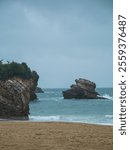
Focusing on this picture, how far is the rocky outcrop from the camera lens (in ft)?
212

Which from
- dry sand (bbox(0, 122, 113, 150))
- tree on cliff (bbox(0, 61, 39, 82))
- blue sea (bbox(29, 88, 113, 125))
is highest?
tree on cliff (bbox(0, 61, 39, 82))

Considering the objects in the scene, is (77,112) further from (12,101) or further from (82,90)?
(82,90)

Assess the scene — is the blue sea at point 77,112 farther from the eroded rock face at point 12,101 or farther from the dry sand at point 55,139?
the dry sand at point 55,139

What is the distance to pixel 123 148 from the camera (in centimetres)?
397

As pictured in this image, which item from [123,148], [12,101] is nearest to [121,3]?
[123,148]

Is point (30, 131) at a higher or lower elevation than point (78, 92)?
lower

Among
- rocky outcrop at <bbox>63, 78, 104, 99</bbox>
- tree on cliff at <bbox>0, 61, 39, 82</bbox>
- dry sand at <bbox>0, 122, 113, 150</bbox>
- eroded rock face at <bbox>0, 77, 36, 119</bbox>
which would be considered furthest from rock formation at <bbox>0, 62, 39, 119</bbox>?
rocky outcrop at <bbox>63, 78, 104, 99</bbox>

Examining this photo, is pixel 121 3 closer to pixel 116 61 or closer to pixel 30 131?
pixel 116 61

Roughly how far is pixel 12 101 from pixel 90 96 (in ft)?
126

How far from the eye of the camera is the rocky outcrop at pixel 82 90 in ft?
212

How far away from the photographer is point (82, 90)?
2749 inches

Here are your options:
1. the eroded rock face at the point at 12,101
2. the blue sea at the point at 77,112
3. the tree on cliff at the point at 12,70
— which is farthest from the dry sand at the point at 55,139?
the tree on cliff at the point at 12,70

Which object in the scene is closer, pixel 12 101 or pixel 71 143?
pixel 71 143

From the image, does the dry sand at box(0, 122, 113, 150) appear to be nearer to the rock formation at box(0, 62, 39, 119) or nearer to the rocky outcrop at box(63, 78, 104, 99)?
the rock formation at box(0, 62, 39, 119)
